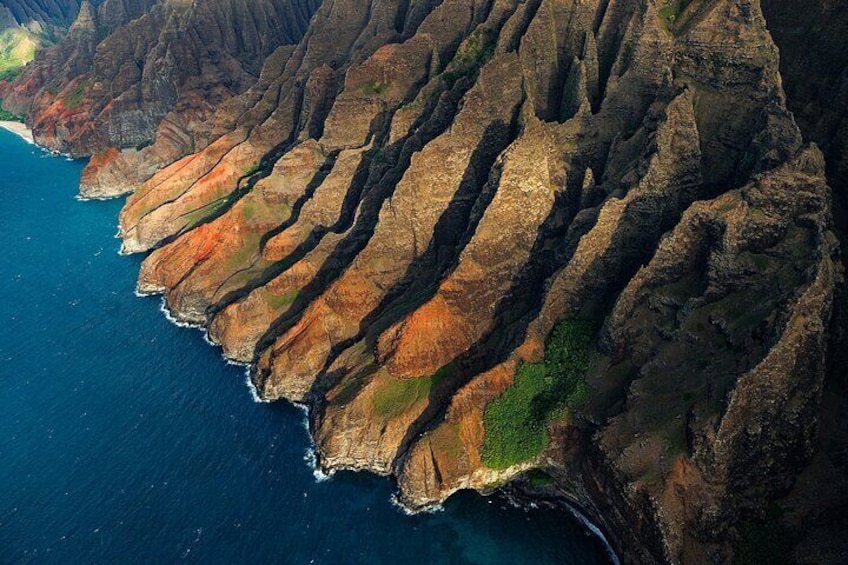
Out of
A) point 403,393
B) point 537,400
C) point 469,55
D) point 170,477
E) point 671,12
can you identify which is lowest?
point 170,477

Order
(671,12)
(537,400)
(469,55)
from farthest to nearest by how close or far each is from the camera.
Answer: (469,55) < (671,12) < (537,400)

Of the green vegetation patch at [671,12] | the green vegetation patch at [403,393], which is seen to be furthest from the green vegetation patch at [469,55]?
the green vegetation patch at [403,393]

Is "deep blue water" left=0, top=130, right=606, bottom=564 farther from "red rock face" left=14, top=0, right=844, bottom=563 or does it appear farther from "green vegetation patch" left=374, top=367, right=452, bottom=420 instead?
"green vegetation patch" left=374, top=367, right=452, bottom=420

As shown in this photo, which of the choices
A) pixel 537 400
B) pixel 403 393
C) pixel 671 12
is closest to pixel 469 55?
pixel 671 12

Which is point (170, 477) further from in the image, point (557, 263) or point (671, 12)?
point (671, 12)

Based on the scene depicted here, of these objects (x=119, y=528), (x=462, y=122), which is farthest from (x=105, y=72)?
(x=119, y=528)

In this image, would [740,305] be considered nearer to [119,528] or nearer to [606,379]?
[606,379]

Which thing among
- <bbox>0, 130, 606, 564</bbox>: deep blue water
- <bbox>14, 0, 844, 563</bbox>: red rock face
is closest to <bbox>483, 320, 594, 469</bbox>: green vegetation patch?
<bbox>14, 0, 844, 563</bbox>: red rock face
